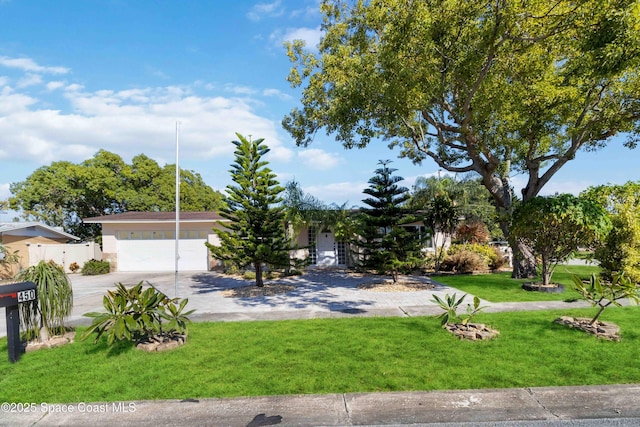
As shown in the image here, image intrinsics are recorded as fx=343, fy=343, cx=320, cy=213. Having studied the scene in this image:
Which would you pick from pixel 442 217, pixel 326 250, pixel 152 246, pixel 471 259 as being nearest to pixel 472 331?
pixel 442 217

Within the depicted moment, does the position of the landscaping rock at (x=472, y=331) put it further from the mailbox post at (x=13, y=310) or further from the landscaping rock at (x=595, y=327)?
the mailbox post at (x=13, y=310)

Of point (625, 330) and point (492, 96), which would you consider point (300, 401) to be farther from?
point (492, 96)

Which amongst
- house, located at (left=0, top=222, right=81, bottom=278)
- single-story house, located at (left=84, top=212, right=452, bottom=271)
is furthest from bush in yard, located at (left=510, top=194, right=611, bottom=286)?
house, located at (left=0, top=222, right=81, bottom=278)

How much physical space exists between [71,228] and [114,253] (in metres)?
10.3

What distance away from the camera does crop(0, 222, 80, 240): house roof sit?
16.2m

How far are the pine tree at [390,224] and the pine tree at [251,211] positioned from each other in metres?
3.37

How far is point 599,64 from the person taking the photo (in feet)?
21.8

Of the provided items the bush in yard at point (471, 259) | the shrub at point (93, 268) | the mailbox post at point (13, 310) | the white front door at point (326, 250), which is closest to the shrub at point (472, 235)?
the bush in yard at point (471, 259)

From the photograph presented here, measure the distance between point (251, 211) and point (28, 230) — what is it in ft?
46.0

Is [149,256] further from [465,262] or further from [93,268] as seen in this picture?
[465,262]

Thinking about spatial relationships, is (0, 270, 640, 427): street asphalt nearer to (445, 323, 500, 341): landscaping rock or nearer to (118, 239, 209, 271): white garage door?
(445, 323, 500, 341): landscaping rock

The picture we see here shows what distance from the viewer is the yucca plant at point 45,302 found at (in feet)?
18.7

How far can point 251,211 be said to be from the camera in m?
11.3

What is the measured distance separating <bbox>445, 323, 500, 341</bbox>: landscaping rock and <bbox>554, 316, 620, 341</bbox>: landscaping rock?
153 cm
